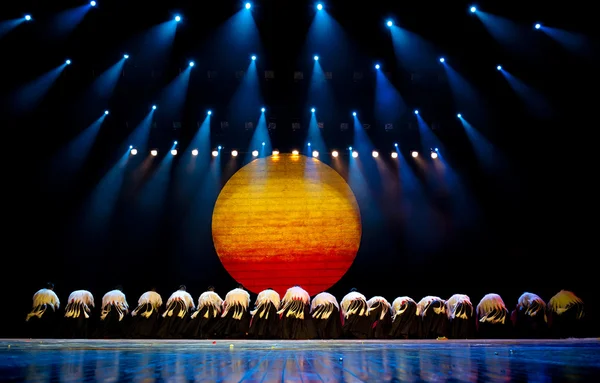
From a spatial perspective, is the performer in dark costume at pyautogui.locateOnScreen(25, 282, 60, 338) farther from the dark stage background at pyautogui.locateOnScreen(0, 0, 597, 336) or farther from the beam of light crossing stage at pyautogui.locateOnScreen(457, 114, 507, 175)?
the beam of light crossing stage at pyautogui.locateOnScreen(457, 114, 507, 175)

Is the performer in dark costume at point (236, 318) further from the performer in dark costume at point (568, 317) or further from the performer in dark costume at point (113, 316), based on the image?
the performer in dark costume at point (568, 317)

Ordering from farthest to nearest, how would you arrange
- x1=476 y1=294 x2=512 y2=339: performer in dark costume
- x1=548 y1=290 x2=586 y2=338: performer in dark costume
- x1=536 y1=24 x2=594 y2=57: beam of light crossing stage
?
1. x1=476 y1=294 x2=512 y2=339: performer in dark costume
2. x1=548 y1=290 x2=586 y2=338: performer in dark costume
3. x1=536 y1=24 x2=594 y2=57: beam of light crossing stage

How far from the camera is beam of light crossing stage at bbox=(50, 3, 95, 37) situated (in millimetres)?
8098

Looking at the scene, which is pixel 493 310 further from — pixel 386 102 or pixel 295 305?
pixel 386 102

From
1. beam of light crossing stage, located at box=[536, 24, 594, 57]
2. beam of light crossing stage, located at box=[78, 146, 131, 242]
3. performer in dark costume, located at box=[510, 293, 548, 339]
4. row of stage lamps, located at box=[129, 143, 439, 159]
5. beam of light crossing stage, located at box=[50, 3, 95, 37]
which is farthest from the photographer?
row of stage lamps, located at box=[129, 143, 439, 159]

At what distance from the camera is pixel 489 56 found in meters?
9.31

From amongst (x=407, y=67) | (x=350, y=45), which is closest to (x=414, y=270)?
(x=407, y=67)

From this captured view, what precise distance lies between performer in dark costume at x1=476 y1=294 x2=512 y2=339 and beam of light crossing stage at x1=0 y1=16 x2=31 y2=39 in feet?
30.8

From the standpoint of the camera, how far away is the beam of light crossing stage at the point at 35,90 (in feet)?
31.3

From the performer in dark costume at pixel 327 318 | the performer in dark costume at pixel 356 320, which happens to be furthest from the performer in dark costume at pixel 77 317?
the performer in dark costume at pixel 356 320

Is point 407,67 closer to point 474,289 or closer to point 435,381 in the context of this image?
point 474,289

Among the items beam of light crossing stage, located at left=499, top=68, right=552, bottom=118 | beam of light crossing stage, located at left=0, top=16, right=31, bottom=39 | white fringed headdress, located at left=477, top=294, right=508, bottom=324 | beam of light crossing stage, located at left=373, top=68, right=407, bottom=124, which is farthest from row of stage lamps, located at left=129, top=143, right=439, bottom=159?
beam of light crossing stage, located at left=0, top=16, right=31, bottom=39

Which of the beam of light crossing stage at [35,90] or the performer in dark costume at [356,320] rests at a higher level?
the beam of light crossing stage at [35,90]

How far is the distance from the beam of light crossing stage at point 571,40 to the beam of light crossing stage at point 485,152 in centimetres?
300
